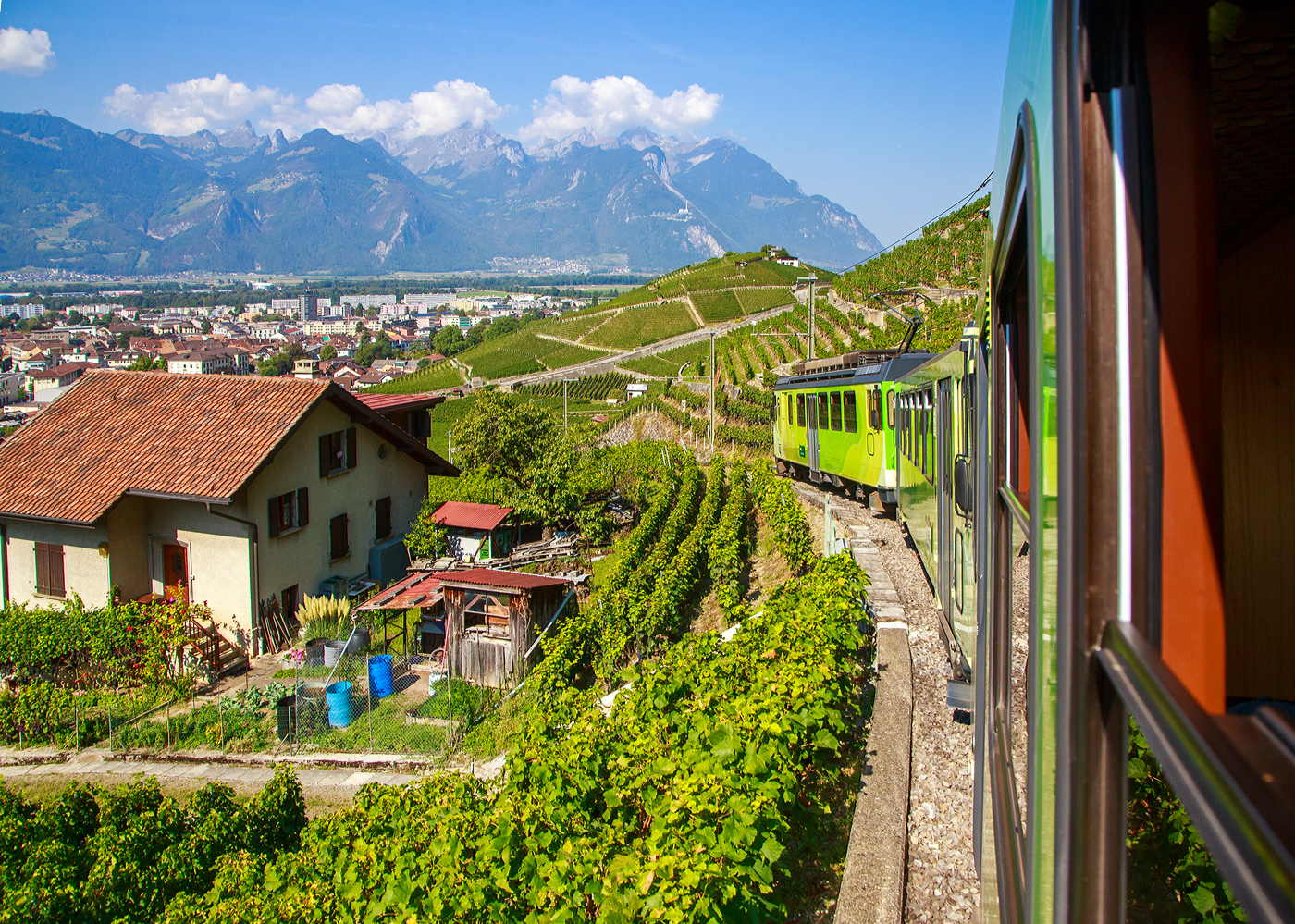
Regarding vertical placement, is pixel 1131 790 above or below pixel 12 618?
above

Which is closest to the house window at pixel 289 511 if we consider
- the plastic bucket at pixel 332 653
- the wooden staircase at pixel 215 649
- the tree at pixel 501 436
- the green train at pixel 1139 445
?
the wooden staircase at pixel 215 649

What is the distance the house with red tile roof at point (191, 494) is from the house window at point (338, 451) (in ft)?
0.13

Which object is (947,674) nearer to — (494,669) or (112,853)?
(112,853)

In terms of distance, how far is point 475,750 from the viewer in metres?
12.6

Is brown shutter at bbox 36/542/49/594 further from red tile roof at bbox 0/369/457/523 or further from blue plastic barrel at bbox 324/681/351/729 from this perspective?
blue plastic barrel at bbox 324/681/351/729

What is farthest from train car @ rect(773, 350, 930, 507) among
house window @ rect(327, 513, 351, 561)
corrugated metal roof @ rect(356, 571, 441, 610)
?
house window @ rect(327, 513, 351, 561)

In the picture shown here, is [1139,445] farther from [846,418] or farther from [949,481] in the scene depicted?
[846,418]

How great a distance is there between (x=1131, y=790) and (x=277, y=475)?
1900 centimetres

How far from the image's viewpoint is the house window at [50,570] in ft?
57.9

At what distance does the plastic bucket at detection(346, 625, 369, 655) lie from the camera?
1623 centimetres

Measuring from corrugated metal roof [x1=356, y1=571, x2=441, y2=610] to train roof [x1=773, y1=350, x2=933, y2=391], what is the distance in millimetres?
8136

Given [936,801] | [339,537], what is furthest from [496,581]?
[936,801]

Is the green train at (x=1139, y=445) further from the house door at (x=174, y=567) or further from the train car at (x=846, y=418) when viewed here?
the house door at (x=174, y=567)

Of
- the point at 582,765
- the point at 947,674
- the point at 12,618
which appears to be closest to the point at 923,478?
the point at 947,674
